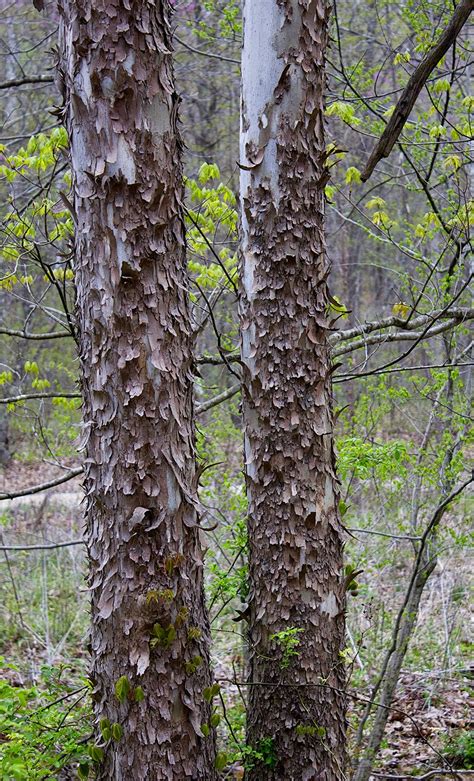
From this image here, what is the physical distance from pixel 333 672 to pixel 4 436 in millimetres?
Answer: 12305

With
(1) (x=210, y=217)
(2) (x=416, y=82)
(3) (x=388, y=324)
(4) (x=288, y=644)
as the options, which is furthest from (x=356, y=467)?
(1) (x=210, y=217)

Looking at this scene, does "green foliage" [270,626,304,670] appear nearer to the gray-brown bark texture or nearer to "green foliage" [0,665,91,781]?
the gray-brown bark texture

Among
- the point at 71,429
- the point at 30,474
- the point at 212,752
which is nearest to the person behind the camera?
the point at 212,752

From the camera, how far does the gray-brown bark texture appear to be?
2279mm

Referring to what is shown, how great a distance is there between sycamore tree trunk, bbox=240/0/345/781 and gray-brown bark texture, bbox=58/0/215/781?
1.61 ft

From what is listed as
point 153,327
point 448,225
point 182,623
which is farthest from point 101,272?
point 448,225

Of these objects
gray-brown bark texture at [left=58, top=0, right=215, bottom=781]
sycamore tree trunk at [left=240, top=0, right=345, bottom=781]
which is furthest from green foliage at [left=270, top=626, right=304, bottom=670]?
gray-brown bark texture at [left=58, top=0, right=215, bottom=781]

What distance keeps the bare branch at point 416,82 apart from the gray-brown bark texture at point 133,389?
0.70m

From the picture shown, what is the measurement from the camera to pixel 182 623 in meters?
2.36

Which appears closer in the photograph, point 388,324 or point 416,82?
point 416,82

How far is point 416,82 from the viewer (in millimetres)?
2301

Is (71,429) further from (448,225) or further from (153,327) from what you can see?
(153,327)

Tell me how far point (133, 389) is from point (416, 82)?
1318 mm

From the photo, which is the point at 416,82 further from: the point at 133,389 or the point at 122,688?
the point at 122,688
